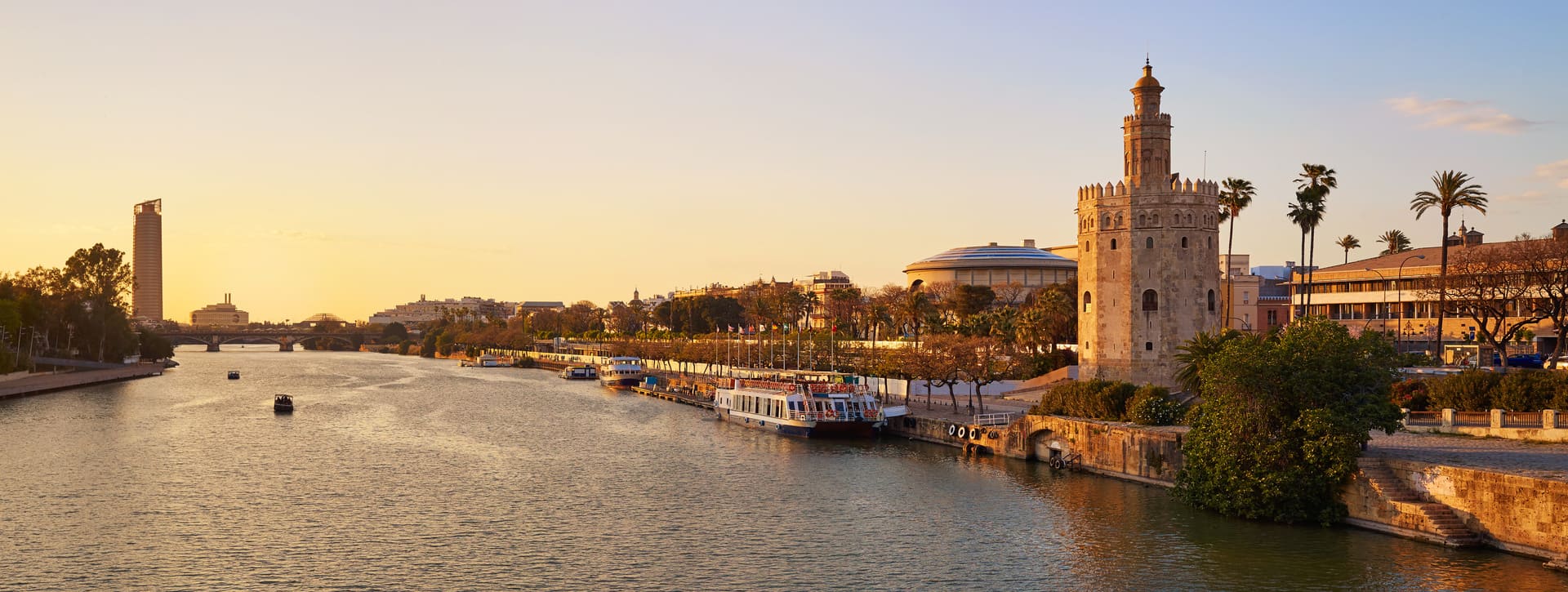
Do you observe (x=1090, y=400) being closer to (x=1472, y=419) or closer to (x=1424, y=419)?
(x=1424, y=419)

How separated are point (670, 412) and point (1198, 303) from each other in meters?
44.7

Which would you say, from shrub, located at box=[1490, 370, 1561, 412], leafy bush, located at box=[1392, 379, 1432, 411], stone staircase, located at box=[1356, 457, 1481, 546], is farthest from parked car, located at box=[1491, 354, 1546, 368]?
stone staircase, located at box=[1356, 457, 1481, 546]

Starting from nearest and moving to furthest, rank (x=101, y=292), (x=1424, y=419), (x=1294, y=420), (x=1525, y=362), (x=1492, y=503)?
(x=1492, y=503), (x=1294, y=420), (x=1424, y=419), (x=1525, y=362), (x=101, y=292)

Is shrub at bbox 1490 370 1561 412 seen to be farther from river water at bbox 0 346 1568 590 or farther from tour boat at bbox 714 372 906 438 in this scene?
tour boat at bbox 714 372 906 438

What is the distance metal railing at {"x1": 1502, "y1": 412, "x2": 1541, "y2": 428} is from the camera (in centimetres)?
4441

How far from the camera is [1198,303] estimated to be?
68.4 m

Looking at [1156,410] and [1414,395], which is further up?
[1414,395]

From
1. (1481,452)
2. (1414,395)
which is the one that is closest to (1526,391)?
(1414,395)

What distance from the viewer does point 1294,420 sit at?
130 feet

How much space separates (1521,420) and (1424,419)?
5074 mm

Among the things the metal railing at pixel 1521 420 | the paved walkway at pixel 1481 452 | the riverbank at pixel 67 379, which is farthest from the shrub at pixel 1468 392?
the riverbank at pixel 67 379

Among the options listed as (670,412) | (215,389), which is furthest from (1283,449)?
(215,389)

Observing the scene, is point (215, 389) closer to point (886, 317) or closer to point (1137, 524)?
point (886, 317)

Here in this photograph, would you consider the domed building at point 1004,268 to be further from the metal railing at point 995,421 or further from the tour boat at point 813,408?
the metal railing at point 995,421
